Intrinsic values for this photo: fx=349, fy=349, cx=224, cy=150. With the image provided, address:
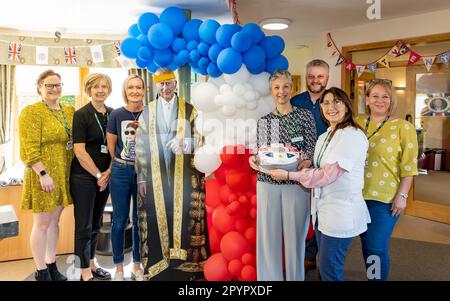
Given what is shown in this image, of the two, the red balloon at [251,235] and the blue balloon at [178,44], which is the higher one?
the blue balloon at [178,44]

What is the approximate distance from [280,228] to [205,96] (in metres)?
0.82

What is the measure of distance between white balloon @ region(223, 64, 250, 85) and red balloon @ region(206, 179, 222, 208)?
1.93 feet

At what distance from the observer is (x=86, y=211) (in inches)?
84.9

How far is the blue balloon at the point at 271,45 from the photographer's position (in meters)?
1.84

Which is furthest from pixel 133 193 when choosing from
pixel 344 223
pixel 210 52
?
pixel 344 223

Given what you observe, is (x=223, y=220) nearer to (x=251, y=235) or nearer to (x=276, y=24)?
(x=251, y=235)

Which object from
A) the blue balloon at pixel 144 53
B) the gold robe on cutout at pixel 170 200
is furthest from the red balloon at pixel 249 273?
the blue balloon at pixel 144 53

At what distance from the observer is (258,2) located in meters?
2.55

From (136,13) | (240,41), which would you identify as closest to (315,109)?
(240,41)

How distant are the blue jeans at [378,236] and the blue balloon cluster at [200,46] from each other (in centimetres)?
89

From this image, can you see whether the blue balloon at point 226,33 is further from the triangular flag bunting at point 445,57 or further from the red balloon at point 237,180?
the triangular flag bunting at point 445,57

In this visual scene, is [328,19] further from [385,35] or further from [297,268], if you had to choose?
[297,268]

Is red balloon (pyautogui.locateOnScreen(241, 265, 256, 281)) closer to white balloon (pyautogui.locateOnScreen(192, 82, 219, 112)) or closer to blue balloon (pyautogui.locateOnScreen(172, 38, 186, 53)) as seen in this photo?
white balloon (pyautogui.locateOnScreen(192, 82, 219, 112))

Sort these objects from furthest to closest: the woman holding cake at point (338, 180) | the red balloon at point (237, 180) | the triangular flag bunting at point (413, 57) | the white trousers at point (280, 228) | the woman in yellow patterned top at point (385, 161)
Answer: the triangular flag bunting at point (413, 57)
the red balloon at point (237, 180)
the white trousers at point (280, 228)
the woman in yellow patterned top at point (385, 161)
the woman holding cake at point (338, 180)
